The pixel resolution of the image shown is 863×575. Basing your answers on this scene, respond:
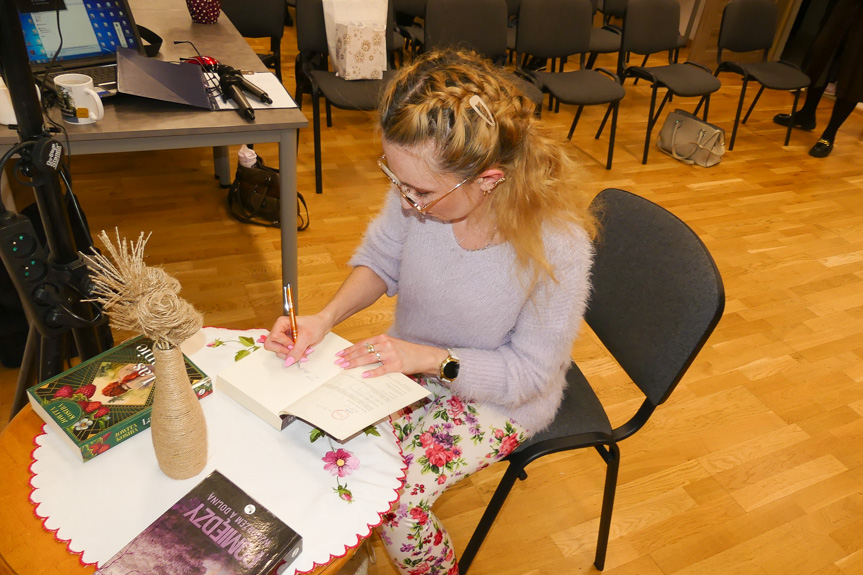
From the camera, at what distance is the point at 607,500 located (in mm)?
1485

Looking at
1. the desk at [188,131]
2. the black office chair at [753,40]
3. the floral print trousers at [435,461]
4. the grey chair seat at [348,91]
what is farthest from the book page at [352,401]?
the black office chair at [753,40]

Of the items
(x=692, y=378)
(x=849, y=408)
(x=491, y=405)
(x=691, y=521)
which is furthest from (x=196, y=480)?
(x=849, y=408)

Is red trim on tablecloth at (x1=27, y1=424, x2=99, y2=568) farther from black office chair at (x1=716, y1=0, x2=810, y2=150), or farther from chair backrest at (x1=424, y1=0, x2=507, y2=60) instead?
black office chair at (x1=716, y1=0, x2=810, y2=150)

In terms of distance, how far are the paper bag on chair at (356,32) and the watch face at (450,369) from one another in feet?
7.24

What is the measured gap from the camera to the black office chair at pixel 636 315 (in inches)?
47.9

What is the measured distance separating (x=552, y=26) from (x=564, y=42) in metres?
0.12

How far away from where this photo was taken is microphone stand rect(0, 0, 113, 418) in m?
1.01

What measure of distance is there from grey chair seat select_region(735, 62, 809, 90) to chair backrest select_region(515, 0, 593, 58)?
4.16 ft

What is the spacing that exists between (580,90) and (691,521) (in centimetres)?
238

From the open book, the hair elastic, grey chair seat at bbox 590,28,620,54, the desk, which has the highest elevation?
the hair elastic

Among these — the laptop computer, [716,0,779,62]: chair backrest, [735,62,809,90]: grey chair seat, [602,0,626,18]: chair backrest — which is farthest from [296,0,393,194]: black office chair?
[735,62,809,90]: grey chair seat

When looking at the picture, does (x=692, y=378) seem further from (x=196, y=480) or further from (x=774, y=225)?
(x=196, y=480)

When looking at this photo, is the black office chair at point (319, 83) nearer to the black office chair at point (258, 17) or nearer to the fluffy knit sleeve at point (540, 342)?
the black office chair at point (258, 17)

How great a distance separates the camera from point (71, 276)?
1.17m
